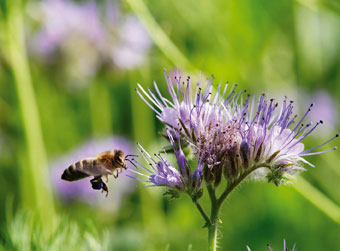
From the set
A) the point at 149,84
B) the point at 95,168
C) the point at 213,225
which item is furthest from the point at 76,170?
the point at 149,84

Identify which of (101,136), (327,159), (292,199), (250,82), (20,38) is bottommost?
(292,199)

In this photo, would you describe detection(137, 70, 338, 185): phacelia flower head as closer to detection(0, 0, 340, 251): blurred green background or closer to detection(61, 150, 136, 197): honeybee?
detection(61, 150, 136, 197): honeybee

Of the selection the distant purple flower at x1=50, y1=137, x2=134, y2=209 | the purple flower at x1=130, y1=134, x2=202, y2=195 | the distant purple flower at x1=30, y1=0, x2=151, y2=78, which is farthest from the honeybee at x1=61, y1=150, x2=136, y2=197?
the distant purple flower at x1=50, y1=137, x2=134, y2=209

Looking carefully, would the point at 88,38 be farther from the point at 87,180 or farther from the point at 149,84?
the point at 87,180

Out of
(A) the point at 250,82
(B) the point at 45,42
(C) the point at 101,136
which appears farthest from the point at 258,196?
(B) the point at 45,42

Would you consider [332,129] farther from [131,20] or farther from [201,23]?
[131,20]

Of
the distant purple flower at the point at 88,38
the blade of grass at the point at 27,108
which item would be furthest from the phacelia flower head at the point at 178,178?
the distant purple flower at the point at 88,38
